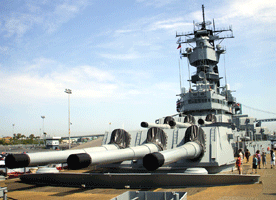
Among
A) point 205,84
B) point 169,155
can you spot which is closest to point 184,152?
point 169,155

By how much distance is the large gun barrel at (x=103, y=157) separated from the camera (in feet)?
18.6

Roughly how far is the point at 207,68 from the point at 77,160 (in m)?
23.0

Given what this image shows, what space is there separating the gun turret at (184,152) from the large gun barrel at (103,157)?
3.37 ft

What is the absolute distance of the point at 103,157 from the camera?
6457 mm

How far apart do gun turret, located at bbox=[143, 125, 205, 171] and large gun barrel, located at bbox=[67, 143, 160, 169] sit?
3.37 ft

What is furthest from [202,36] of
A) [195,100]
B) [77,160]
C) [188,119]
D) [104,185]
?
[77,160]

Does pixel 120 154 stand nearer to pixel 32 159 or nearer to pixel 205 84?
pixel 32 159

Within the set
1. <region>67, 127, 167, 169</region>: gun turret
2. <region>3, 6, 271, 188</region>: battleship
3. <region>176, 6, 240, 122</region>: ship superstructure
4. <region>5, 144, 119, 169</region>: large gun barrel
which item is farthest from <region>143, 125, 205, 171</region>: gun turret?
<region>176, 6, 240, 122</region>: ship superstructure

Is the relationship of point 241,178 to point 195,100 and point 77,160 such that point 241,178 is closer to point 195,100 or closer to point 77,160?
point 77,160

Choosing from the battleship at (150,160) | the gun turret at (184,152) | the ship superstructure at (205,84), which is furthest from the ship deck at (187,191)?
the ship superstructure at (205,84)

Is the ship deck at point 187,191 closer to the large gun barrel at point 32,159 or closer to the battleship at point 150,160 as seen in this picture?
the battleship at point 150,160

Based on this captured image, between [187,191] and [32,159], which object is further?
[187,191]

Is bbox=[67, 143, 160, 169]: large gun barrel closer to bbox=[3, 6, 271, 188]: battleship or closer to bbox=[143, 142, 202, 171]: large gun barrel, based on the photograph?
bbox=[3, 6, 271, 188]: battleship

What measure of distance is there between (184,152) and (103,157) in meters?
2.45
